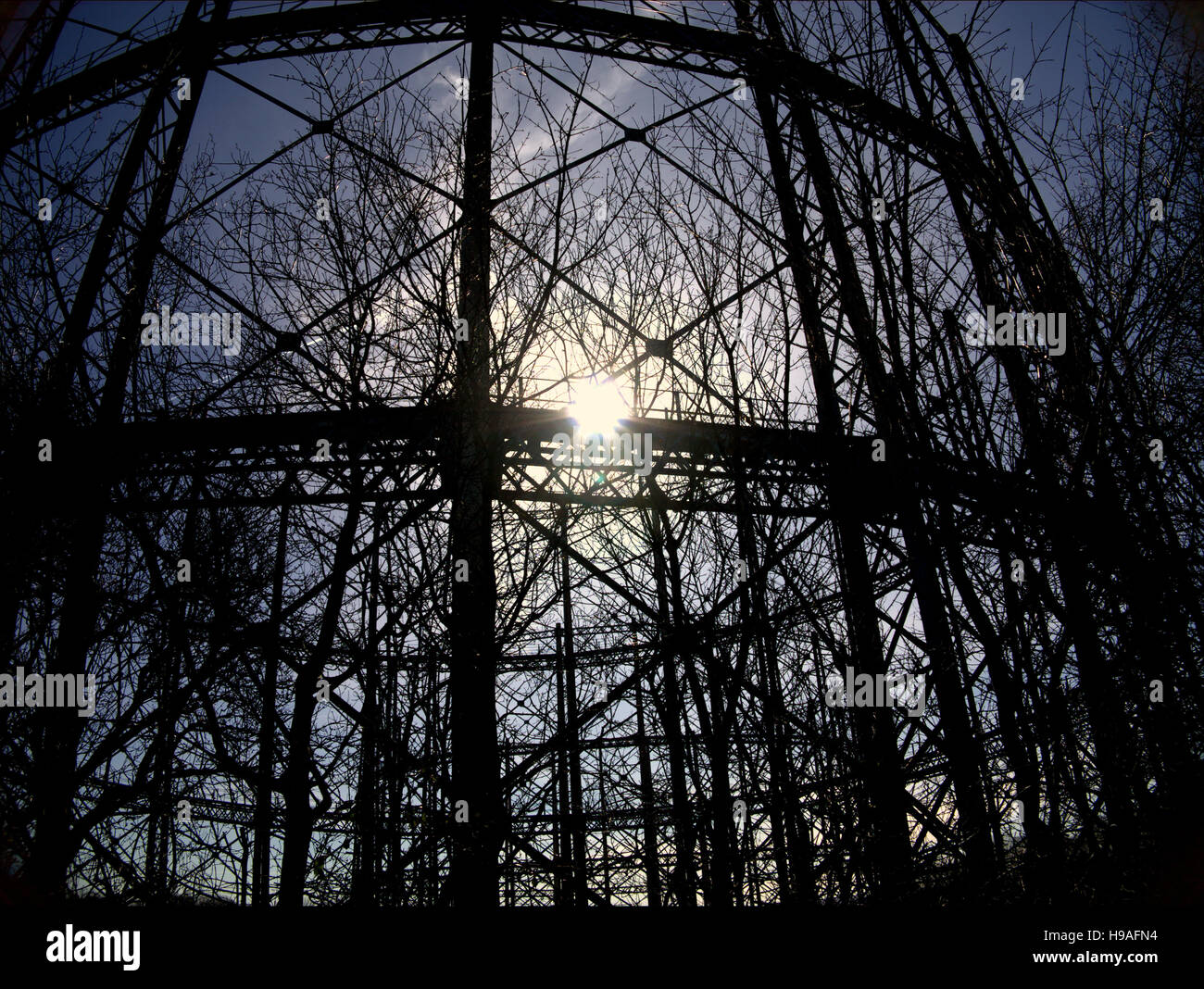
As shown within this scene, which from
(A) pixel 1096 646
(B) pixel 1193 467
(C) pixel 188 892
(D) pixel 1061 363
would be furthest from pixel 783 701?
(C) pixel 188 892

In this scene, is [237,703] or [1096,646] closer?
[1096,646]

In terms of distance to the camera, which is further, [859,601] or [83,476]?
[83,476]

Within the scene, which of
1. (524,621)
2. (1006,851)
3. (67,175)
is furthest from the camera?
(67,175)

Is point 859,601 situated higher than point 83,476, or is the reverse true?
point 83,476

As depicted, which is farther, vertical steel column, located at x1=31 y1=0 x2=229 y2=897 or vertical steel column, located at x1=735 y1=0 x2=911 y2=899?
vertical steel column, located at x1=31 y1=0 x2=229 y2=897

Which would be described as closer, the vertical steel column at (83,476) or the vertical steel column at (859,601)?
the vertical steel column at (859,601)

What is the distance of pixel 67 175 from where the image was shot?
4.84 meters

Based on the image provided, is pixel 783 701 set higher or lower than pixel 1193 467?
lower

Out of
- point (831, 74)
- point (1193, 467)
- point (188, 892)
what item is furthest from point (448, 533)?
point (188, 892)

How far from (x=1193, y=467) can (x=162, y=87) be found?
21.7 feet
